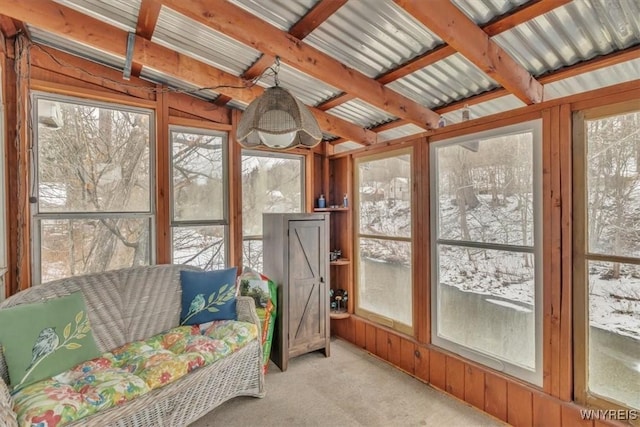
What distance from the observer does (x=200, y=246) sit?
138 inches

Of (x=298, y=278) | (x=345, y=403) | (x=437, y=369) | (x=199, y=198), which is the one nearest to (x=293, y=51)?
(x=199, y=198)

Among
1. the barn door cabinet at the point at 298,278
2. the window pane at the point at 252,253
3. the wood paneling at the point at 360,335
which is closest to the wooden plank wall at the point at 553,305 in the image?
the wood paneling at the point at 360,335

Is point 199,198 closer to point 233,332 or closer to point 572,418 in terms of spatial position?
point 233,332

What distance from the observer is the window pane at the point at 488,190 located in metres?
2.39

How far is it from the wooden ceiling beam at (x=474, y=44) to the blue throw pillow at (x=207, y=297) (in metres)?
2.48

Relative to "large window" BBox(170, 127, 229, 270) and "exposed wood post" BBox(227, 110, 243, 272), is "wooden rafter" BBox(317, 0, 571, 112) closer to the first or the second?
"exposed wood post" BBox(227, 110, 243, 272)

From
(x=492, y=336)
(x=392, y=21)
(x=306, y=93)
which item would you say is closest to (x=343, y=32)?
(x=392, y=21)

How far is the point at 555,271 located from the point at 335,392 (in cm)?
197

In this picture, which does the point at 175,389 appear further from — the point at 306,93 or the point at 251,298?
the point at 306,93

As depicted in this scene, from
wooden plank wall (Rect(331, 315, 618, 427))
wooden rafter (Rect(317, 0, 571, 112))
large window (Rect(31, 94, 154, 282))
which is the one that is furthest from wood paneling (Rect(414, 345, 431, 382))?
large window (Rect(31, 94, 154, 282))

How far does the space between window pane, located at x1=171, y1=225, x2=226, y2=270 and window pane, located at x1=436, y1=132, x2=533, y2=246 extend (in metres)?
2.39

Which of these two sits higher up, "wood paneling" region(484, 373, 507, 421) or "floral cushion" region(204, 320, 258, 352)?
"floral cushion" region(204, 320, 258, 352)

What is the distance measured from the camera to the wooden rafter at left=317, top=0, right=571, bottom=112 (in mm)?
1620

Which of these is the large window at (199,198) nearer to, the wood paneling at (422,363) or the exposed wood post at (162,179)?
the exposed wood post at (162,179)
